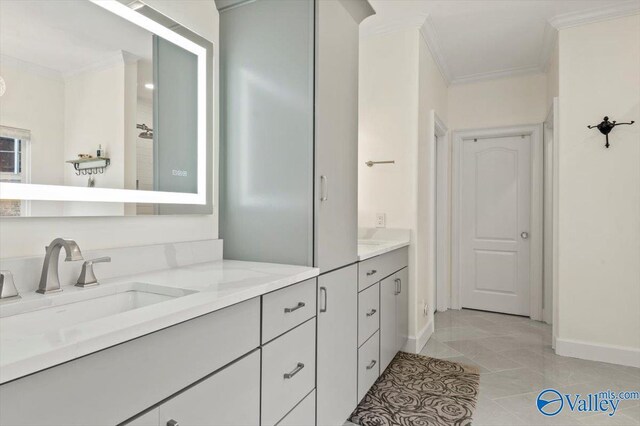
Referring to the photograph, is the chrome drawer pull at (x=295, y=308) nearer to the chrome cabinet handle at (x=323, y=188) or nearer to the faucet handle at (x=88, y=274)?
the chrome cabinet handle at (x=323, y=188)

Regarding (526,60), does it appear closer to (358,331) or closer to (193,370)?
(358,331)

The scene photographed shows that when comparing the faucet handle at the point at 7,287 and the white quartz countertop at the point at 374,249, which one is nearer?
the faucet handle at the point at 7,287

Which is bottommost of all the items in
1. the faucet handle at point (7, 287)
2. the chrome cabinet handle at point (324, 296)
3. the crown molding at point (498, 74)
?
the chrome cabinet handle at point (324, 296)

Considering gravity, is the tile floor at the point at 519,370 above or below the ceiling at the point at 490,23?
below

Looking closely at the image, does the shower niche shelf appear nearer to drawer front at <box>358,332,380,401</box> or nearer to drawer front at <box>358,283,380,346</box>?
drawer front at <box>358,283,380,346</box>

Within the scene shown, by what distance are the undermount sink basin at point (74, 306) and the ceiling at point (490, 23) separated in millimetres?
2586

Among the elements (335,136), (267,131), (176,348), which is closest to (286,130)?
(267,131)

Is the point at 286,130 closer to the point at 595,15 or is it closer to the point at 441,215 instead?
the point at 595,15

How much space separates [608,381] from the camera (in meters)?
2.51

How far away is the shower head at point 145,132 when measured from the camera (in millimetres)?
1437

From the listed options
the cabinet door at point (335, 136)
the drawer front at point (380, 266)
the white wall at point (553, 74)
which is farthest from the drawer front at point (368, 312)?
the white wall at point (553, 74)

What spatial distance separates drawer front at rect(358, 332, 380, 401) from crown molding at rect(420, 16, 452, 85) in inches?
98.1

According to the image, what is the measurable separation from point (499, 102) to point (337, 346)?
3.59 m

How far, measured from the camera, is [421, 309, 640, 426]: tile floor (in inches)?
82.0
